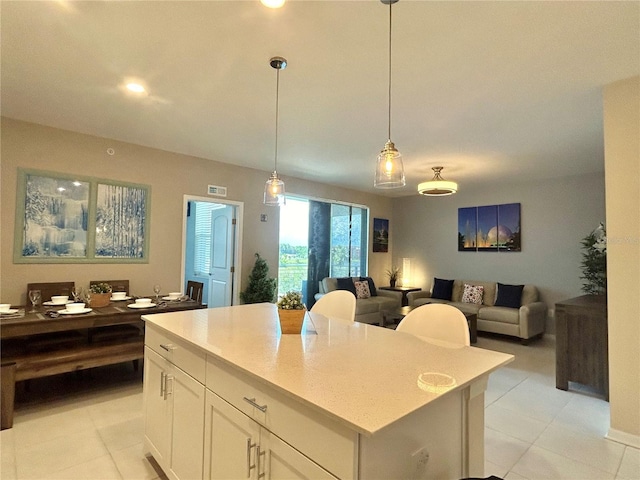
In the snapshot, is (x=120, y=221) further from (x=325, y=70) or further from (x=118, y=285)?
(x=325, y=70)

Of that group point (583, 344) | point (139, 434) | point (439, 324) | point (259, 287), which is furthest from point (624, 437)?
point (259, 287)

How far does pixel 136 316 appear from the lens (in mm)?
3148

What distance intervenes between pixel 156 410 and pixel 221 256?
3407mm

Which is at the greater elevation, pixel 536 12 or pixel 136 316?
pixel 536 12

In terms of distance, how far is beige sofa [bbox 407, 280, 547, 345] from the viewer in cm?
495

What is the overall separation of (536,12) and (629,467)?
9.06 feet

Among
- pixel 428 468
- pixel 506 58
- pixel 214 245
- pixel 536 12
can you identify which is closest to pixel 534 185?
pixel 506 58

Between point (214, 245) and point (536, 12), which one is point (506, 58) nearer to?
point (536, 12)

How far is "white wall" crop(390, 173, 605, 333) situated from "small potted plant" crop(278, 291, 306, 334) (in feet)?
17.4

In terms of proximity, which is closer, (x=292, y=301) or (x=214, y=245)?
(x=292, y=301)

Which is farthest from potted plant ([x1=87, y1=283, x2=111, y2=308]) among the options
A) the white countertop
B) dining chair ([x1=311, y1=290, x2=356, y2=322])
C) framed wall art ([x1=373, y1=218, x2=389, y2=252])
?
framed wall art ([x1=373, y1=218, x2=389, y2=252])

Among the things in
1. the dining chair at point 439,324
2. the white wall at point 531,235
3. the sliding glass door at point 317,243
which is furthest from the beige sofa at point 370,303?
the dining chair at point 439,324

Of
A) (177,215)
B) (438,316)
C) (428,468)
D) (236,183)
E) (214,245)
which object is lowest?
(428,468)

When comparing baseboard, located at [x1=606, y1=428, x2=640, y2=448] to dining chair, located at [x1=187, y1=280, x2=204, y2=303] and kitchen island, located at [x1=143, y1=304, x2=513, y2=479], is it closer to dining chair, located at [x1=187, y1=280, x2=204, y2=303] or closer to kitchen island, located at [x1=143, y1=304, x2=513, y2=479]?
kitchen island, located at [x1=143, y1=304, x2=513, y2=479]
